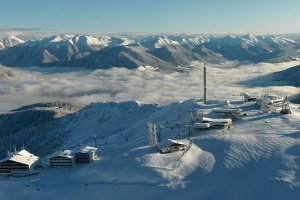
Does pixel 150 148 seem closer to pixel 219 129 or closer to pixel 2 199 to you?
pixel 219 129

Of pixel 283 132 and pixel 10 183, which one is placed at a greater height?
pixel 283 132

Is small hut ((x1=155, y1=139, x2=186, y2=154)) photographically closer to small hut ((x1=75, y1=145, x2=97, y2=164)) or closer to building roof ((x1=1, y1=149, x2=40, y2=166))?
small hut ((x1=75, y1=145, x2=97, y2=164))

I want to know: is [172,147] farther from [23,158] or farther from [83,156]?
[23,158]

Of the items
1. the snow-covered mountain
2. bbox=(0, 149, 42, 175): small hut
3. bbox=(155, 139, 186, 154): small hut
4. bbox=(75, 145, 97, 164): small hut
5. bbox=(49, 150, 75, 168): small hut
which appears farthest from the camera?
bbox=(155, 139, 186, 154): small hut

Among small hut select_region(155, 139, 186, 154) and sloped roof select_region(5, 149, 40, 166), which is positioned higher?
small hut select_region(155, 139, 186, 154)

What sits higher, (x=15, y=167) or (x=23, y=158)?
(x=23, y=158)

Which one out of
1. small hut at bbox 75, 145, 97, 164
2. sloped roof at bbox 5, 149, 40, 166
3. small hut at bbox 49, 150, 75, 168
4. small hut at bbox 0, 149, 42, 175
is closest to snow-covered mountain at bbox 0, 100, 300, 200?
small hut at bbox 49, 150, 75, 168

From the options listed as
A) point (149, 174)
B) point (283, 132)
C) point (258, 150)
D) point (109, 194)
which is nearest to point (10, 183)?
point (109, 194)

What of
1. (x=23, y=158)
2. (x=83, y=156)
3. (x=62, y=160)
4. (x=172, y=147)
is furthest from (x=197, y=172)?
(x=23, y=158)

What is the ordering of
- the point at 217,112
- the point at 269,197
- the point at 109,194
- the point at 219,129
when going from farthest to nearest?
1. the point at 217,112
2. the point at 219,129
3. the point at 109,194
4. the point at 269,197
